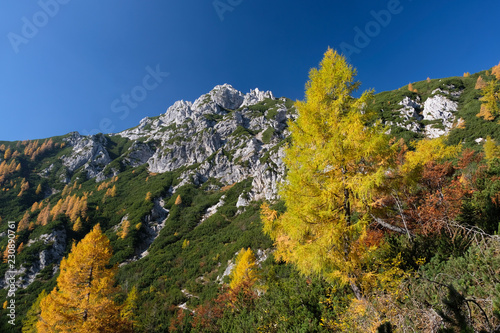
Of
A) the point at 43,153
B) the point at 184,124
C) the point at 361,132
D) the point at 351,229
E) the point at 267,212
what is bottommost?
the point at 351,229

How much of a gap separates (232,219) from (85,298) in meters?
48.0

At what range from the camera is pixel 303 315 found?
536 cm

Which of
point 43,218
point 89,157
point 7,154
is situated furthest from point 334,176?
point 7,154

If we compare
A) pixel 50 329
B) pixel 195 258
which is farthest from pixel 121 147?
pixel 50 329

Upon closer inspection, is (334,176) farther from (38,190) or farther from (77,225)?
(38,190)

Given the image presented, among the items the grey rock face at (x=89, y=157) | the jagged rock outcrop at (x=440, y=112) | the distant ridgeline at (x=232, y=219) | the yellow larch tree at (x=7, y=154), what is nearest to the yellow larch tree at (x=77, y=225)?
the distant ridgeline at (x=232, y=219)

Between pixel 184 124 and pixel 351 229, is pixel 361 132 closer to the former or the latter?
pixel 351 229

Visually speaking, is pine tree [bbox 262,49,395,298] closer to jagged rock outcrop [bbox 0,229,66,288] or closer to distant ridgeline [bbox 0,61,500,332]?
distant ridgeline [bbox 0,61,500,332]

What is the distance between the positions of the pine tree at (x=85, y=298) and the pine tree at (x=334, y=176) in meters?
11.8

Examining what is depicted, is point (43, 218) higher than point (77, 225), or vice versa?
point (43, 218)

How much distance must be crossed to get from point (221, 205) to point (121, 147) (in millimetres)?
115551

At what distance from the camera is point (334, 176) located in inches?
236

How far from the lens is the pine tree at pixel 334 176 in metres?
5.43

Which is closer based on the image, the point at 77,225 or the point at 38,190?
the point at 77,225
